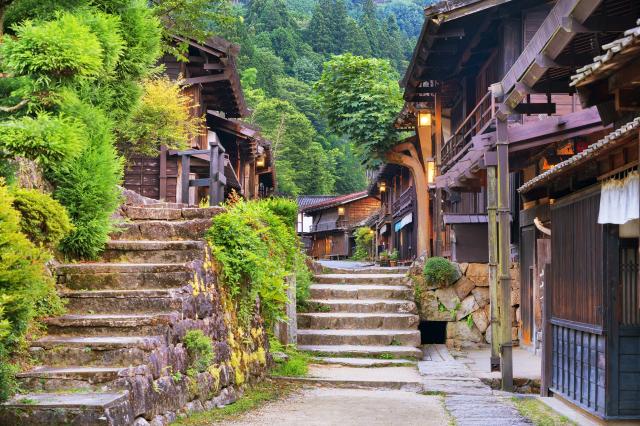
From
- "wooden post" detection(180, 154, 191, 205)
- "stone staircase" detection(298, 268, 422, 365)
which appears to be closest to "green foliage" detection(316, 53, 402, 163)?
"stone staircase" detection(298, 268, 422, 365)

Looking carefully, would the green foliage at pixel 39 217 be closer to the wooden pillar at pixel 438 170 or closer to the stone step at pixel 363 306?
the stone step at pixel 363 306

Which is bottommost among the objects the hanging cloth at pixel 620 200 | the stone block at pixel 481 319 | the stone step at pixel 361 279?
the stone block at pixel 481 319

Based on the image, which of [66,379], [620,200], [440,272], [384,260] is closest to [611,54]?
[620,200]

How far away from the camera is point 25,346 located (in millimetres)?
7059

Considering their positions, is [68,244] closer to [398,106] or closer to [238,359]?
[238,359]

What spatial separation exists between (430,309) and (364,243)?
1345 inches

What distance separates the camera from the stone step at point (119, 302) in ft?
26.9

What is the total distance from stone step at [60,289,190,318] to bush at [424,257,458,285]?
10505mm

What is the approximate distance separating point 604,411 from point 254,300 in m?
5.36

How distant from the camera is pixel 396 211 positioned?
1628 inches

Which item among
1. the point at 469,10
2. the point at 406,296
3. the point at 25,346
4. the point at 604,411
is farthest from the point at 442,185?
the point at 25,346

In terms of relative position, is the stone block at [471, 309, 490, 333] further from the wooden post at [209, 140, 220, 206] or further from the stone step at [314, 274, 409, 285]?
the wooden post at [209, 140, 220, 206]

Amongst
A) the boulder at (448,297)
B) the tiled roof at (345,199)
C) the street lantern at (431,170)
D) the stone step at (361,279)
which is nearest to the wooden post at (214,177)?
the stone step at (361,279)

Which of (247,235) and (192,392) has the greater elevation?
(247,235)
